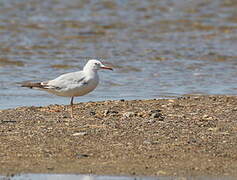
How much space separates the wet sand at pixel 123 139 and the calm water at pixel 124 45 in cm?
160

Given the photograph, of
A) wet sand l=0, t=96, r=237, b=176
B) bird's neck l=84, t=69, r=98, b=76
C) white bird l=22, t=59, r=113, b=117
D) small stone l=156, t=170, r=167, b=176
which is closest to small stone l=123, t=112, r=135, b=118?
wet sand l=0, t=96, r=237, b=176

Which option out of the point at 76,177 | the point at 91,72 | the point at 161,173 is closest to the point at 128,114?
the point at 91,72

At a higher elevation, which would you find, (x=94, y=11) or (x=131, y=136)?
(x=94, y=11)

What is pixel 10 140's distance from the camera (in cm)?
764

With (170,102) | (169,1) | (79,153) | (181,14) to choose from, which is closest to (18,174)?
(79,153)

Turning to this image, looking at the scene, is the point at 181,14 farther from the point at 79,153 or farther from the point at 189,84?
the point at 79,153

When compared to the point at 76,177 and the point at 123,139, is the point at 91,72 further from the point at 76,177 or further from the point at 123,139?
the point at 76,177

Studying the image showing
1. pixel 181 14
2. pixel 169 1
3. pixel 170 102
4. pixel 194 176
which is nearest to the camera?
pixel 194 176

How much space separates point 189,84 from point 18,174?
671 cm

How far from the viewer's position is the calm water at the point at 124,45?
12.3 meters

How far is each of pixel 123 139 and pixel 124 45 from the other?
9.71 m

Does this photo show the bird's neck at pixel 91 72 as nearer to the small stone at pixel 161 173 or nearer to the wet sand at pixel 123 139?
the wet sand at pixel 123 139

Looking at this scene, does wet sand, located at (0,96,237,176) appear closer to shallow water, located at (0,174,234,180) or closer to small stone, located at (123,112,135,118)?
small stone, located at (123,112,135,118)

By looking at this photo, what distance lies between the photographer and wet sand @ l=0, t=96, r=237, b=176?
6.59m
